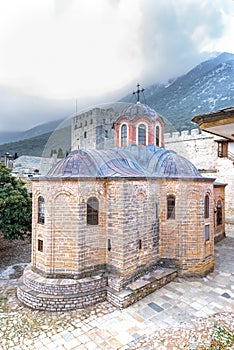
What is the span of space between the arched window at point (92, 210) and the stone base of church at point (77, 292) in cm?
191

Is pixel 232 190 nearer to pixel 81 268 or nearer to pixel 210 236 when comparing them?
pixel 210 236

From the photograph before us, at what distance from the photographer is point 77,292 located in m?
7.10

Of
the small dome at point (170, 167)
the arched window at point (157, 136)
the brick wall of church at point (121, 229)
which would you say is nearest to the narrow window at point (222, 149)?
the arched window at point (157, 136)

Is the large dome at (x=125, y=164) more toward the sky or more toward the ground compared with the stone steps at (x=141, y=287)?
more toward the sky

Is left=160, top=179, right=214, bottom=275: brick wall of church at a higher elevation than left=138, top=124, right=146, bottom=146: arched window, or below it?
below

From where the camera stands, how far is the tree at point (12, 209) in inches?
431

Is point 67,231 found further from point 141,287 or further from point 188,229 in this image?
point 188,229

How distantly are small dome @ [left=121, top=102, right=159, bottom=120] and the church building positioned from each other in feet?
9.31

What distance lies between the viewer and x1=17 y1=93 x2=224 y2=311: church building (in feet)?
24.1

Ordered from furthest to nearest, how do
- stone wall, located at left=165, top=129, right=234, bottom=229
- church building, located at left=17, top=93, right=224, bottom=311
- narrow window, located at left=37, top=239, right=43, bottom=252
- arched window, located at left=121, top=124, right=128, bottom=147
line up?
stone wall, located at left=165, top=129, right=234, bottom=229, arched window, located at left=121, top=124, right=128, bottom=147, narrow window, located at left=37, top=239, right=43, bottom=252, church building, located at left=17, top=93, right=224, bottom=311

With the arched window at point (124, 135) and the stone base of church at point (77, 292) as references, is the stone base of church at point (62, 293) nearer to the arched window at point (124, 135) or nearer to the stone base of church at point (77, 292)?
the stone base of church at point (77, 292)

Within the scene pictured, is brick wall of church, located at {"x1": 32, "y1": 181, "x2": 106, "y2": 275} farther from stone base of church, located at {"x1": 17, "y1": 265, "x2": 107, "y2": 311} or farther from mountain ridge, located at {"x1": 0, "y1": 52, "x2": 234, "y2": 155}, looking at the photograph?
mountain ridge, located at {"x1": 0, "y1": 52, "x2": 234, "y2": 155}

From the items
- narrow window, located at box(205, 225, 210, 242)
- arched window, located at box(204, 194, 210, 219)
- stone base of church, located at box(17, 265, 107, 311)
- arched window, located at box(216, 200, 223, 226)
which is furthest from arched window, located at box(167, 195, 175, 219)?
arched window, located at box(216, 200, 223, 226)

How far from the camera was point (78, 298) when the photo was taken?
23.0 ft
